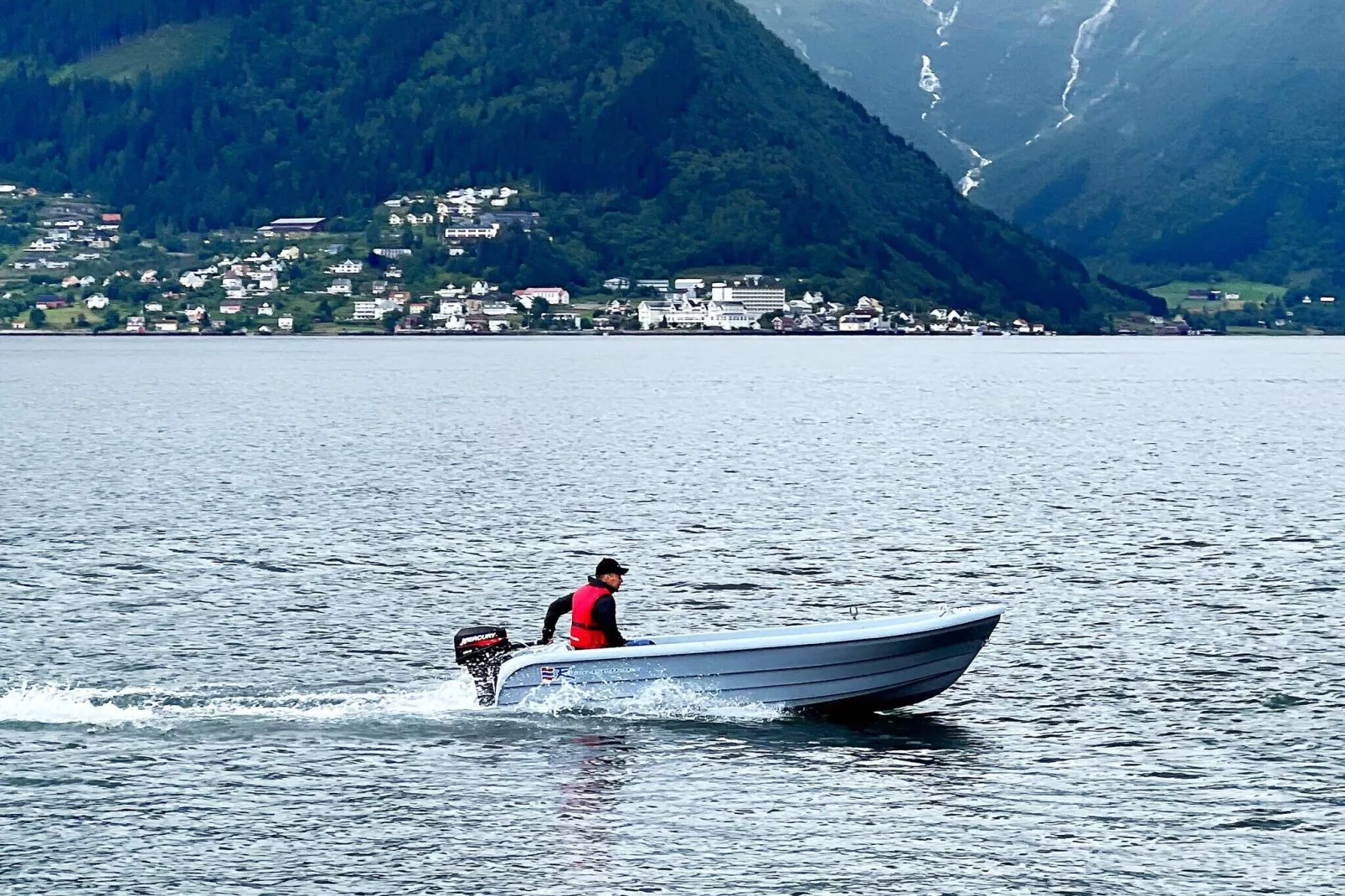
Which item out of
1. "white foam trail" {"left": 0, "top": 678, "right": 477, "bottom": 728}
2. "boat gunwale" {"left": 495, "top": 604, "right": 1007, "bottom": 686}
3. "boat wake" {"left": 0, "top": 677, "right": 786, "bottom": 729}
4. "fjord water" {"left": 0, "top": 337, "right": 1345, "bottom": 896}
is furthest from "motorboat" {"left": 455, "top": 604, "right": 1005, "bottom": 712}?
"white foam trail" {"left": 0, "top": 678, "right": 477, "bottom": 728}

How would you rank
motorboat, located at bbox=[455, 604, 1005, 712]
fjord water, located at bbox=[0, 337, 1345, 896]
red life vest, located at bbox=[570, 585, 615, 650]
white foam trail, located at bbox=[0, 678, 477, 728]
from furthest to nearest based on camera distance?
white foam trail, located at bbox=[0, 678, 477, 728], red life vest, located at bbox=[570, 585, 615, 650], motorboat, located at bbox=[455, 604, 1005, 712], fjord water, located at bbox=[0, 337, 1345, 896]

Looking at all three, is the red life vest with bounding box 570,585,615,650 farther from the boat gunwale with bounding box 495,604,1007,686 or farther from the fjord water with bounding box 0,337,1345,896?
the fjord water with bounding box 0,337,1345,896

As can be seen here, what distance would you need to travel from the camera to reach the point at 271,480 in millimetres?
99625


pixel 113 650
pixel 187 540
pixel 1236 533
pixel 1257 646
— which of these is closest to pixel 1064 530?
pixel 1236 533

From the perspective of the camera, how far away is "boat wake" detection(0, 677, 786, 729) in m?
40.5

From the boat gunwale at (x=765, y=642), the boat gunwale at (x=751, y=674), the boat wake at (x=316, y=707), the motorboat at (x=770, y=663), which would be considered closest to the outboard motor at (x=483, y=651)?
the motorboat at (x=770, y=663)

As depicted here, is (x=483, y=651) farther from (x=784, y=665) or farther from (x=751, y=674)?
(x=784, y=665)

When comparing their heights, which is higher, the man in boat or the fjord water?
the man in boat

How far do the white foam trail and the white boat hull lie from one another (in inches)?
89.7

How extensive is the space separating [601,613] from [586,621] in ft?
1.24

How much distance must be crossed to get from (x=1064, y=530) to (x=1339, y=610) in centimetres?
2222

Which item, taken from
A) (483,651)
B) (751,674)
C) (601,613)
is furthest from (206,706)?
(751,674)

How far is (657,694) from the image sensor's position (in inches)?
1586

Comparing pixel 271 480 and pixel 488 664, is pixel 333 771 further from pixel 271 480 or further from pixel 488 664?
pixel 271 480
